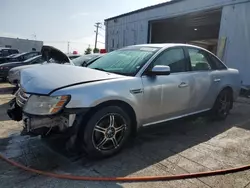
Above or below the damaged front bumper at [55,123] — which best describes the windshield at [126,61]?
above

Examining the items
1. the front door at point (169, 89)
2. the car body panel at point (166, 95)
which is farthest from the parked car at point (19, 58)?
the car body panel at point (166, 95)

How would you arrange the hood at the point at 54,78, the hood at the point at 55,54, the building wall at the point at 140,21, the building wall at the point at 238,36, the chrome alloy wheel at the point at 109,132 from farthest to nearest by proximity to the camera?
the building wall at the point at 140,21 < the building wall at the point at 238,36 < the hood at the point at 55,54 < the chrome alloy wheel at the point at 109,132 < the hood at the point at 54,78

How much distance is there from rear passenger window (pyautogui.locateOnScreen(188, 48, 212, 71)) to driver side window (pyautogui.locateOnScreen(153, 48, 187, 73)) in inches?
9.1

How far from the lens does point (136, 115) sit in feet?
10.5

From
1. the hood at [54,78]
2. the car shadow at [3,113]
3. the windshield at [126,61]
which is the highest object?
the windshield at [126,61]

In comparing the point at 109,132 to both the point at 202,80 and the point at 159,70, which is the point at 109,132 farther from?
the point at 202,80

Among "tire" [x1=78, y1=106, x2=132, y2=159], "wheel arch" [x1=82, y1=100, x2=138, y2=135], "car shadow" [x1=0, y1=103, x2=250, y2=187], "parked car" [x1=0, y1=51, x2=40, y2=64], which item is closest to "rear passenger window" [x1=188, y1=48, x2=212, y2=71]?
"car shadow" [x1=0, y1=103, x2=250, y2=187]

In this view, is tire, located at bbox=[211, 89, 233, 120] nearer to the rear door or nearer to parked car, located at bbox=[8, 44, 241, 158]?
the rear door

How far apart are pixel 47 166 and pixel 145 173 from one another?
3.86 ft

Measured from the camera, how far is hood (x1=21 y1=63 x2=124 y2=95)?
2671 mm

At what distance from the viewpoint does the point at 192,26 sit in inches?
689

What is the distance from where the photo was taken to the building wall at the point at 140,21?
36.9 ft

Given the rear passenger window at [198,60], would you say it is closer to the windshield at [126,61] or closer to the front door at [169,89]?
the front door at [169,89]

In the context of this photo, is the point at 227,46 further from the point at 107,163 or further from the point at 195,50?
the point at 107,163
